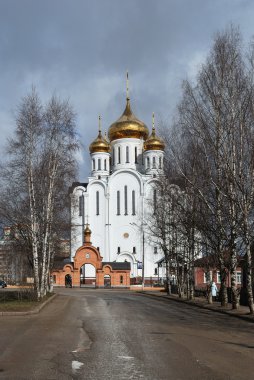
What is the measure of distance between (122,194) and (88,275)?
11715 millimetres

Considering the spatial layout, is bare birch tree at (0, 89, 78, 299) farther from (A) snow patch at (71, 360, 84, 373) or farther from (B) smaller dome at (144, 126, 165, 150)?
(B) smaller dome at (144, 126, 165, 150)

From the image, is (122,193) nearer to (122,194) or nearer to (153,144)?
(122,194)

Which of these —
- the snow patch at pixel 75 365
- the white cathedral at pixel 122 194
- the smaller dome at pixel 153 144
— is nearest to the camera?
the snow patch at pixel 75 365

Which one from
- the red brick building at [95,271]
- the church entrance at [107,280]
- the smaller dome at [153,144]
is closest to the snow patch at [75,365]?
the red brick building at [95,271]

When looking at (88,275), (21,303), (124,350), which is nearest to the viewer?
(124,350)

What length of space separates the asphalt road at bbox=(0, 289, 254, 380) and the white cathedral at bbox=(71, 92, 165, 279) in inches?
2037

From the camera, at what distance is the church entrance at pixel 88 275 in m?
65.6

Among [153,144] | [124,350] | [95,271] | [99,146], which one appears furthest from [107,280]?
[124,350]

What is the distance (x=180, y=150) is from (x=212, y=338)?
1410cm

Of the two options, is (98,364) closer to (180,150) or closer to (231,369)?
(231,369)

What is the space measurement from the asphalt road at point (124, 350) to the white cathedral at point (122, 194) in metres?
51.7

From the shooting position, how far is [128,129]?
7300cm

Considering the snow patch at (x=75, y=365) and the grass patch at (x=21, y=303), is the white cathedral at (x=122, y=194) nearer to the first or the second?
the grass patch at (x=21, y=303)

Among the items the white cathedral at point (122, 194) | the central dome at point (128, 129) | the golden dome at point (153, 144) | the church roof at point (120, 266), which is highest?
the central dome at point (128, 129)
